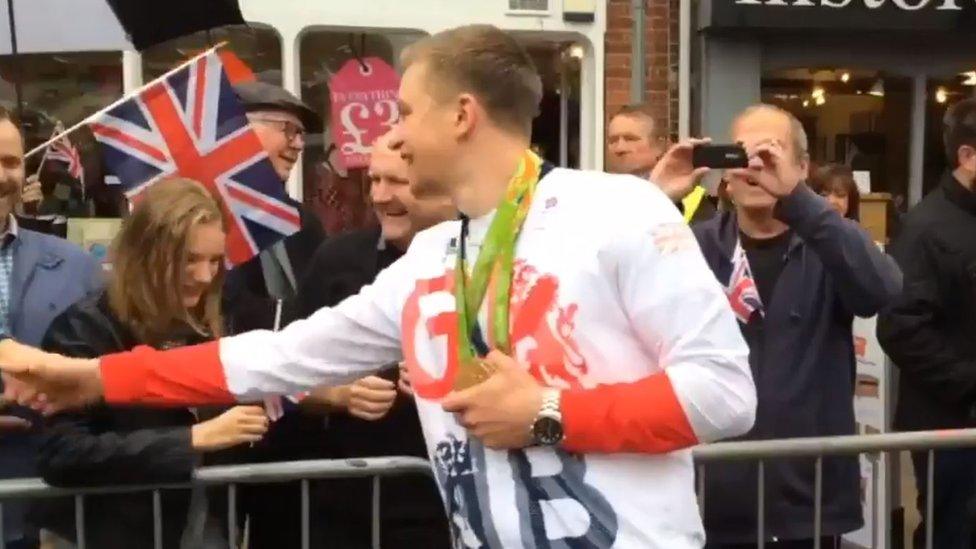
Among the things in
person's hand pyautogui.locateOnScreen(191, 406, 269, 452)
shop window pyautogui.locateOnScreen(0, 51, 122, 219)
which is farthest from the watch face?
shop window pyautogui.locateOnScreen(0, 51, 122, 219)

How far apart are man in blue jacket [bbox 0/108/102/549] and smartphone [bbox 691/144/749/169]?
1.75 meters

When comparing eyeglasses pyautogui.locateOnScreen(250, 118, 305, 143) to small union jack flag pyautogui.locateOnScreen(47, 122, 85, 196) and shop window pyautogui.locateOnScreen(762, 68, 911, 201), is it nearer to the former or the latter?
small union jack flag pyautogui.locateOnScreen(47, 122, 85, 196)

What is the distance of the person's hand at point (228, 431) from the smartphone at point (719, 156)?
1357mm

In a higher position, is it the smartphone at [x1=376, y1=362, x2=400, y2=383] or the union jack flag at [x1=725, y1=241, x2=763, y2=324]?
the union jack flag at [x1=725, y1=241, x2=763, y2=324]

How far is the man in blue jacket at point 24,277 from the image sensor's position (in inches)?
151

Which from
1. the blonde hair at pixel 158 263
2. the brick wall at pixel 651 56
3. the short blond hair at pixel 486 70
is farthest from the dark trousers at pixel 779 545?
the brick wall at pixel 651 56

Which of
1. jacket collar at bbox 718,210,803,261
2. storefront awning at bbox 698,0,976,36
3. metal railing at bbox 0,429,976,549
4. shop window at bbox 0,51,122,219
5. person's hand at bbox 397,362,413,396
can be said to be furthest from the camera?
storefront awning at bbox 698,0,976,36

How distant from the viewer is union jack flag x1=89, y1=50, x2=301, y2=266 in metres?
4.20

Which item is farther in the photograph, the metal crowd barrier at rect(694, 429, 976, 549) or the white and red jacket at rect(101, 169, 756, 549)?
the metal crowd barrier at rect(694, 429, 976, 549)

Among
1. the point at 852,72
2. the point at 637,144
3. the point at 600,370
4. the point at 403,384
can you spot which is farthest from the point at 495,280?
the point at 852,72

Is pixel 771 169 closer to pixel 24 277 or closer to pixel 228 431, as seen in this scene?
pixel 228 431

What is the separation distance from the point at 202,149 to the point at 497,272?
2336 millimetres

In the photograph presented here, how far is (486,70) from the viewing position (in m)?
2.27

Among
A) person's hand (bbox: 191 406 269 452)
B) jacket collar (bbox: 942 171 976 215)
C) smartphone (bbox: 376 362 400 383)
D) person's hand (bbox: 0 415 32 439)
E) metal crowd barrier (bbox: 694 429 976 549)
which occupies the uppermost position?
jacket collar (bbox: 942 171 976 215)
